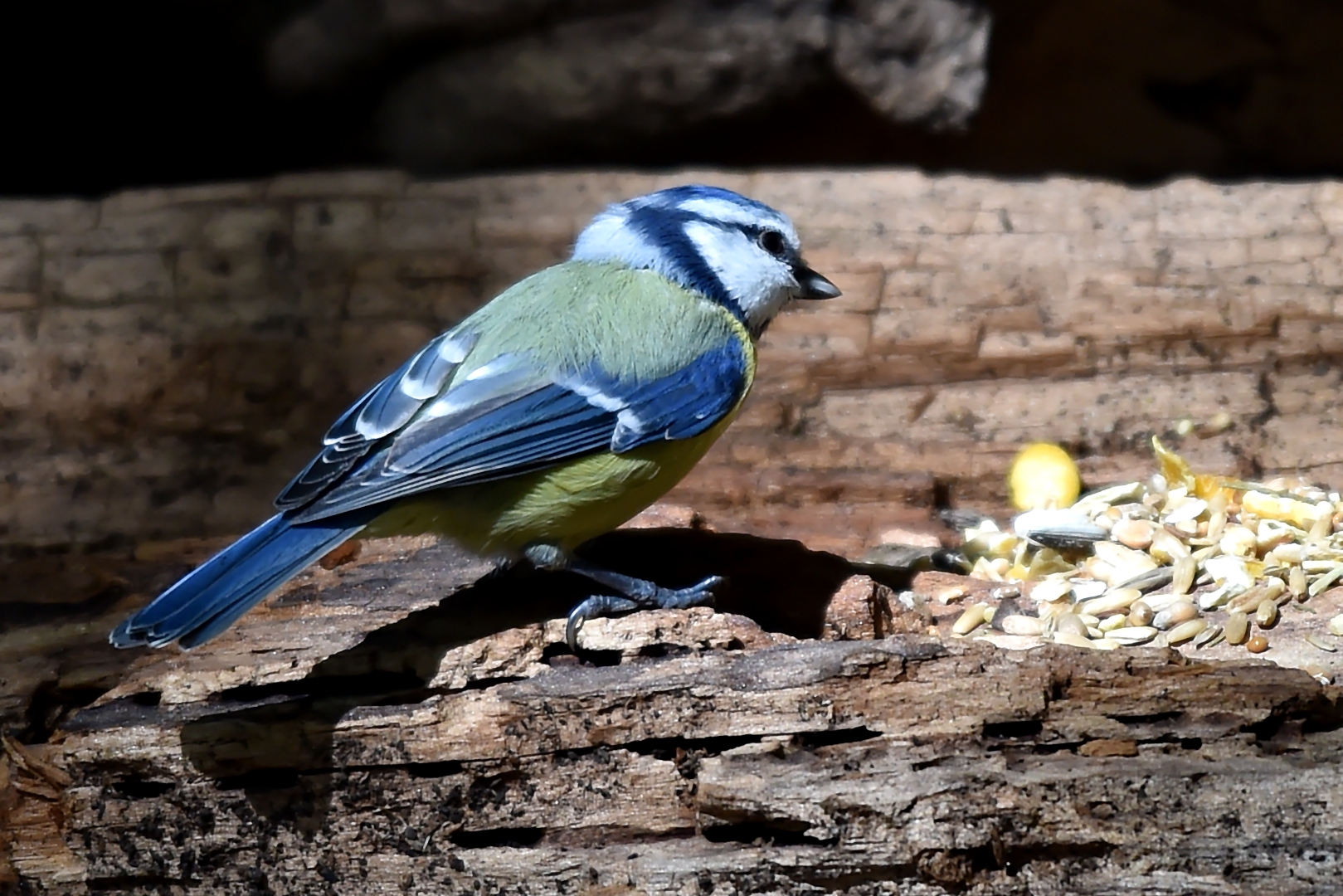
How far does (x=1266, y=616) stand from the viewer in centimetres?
227

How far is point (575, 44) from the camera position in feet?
13.7

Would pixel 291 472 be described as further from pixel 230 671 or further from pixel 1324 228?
pixel 1324 228

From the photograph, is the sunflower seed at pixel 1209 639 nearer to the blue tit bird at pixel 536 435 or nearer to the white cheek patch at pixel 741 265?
the blue tit bird at pixel 536 435

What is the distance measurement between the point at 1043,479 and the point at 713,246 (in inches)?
35.9

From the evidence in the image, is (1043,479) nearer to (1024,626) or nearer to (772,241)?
→ (1024,626)

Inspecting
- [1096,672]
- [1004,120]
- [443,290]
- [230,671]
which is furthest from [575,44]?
[1096,672]

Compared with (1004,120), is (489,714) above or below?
below

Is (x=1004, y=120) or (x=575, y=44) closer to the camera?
(x=575, y=44)

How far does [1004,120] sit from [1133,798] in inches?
133

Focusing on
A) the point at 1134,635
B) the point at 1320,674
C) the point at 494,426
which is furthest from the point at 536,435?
the point at 1320,674

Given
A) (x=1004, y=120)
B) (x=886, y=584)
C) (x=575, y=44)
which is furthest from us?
(x=1004, y=120)

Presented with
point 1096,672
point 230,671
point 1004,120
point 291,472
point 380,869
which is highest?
point 1004,120

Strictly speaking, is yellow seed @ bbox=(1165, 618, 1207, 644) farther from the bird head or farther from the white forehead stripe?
the white forehead stripe

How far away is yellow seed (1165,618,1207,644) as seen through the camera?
89.4 inches
